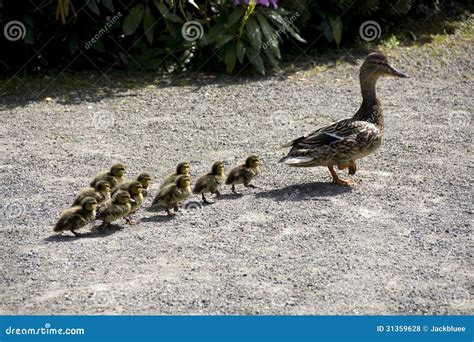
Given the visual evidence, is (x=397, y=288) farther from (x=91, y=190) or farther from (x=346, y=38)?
(x=346, y=38)

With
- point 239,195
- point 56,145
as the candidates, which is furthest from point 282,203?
point 56,145

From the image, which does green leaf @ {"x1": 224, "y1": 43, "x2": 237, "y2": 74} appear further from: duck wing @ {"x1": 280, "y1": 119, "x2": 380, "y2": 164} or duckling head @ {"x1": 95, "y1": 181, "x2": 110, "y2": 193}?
duckling head @ {"x1": 95, "y1": 181, "x2": 110, "y2": 193}

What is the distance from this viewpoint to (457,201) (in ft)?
28.0

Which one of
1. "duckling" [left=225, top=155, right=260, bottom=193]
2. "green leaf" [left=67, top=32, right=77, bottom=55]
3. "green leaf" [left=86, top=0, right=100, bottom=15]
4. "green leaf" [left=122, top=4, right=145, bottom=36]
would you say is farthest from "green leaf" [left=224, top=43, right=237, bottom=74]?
"duckling" [left=225, top=155, right=260, bottom=193]

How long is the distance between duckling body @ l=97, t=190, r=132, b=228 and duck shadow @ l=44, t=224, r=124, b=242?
109 millimetres

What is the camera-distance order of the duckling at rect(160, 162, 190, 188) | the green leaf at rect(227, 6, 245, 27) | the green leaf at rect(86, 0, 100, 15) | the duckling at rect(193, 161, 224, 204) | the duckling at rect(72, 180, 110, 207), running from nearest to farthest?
the duckling at rect(72, 180, 110, 207) < the duckling at rect(160, 162, 190, 188) < the duckling at rect(193, 161, 224, 204) < the green leaf at rect(86, 0, 100, 15) < the green leaf at rect(227, 6, 245, 27)

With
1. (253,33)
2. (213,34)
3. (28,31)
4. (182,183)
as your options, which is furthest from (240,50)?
(182,183)

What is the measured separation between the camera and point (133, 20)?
12.5 meters

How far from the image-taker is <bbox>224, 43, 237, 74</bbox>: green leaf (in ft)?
40.4

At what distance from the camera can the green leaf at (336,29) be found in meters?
13.2

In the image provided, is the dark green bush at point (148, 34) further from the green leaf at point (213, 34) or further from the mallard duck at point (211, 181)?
the mallard duck at point (211, 181)

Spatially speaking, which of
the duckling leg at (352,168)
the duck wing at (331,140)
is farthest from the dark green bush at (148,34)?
the duck wing at (331,140)

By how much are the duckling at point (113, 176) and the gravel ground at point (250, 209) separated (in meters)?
0.35

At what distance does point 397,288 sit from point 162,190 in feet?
8.11
